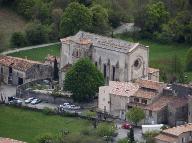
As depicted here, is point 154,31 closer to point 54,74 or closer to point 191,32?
point 191,32

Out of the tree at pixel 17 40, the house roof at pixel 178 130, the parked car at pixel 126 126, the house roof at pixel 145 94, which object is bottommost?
the parked car at pixel 126 126

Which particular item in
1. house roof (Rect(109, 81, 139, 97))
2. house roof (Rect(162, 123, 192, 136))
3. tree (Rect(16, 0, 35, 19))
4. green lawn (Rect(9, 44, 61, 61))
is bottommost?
house roof (Rect(162, 123, 192, 136))

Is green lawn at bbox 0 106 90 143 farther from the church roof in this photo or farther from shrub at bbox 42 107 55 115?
the church roof

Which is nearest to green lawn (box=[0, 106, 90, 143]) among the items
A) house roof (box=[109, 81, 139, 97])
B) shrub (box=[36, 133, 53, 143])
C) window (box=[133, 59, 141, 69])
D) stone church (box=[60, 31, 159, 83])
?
shrub (box=[36, 133, 53, 143])

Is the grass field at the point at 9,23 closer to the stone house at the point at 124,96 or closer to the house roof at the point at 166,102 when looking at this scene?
the stone house at the point at 124,96

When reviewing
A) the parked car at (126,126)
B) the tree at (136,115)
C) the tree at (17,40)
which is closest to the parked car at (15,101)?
the parked car at (126,126)

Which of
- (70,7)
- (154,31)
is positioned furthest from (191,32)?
(70,7)
